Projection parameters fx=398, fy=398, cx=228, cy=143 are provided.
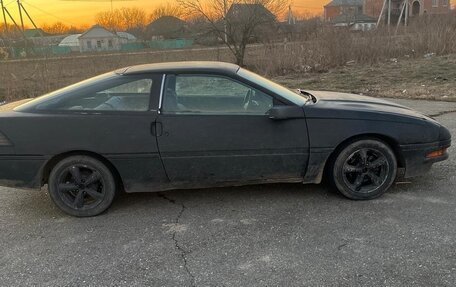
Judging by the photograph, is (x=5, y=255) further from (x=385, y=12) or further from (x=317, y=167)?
(x=385, y=12)

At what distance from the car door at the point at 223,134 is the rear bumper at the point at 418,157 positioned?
104 cm

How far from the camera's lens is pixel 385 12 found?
227 feet

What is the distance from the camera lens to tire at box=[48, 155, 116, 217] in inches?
149

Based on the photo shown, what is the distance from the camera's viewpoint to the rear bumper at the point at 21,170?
3.75 meters

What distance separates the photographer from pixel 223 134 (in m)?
3.80

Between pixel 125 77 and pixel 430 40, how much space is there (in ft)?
61.9

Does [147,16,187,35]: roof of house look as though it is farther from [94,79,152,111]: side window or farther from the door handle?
the door handle

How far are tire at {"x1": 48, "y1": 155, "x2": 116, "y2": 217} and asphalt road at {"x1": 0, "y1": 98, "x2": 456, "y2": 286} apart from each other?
0.42 feet

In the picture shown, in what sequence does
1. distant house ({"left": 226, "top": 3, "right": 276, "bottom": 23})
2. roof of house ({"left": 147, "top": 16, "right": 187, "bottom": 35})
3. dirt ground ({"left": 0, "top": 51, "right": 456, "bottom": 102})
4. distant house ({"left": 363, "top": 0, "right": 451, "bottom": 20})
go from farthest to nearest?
distant house ({"left": 363, "top": 0, "right": 451, "bottom": 20}) < roof of house ({"left": 147, "top": 16, "right": 187, "bottom": 35}) < distant house ({"left": 226, "top": 3, "right": 276, "bottom": 23}) < dirt ground ({"left": 0, "top": 51, "right": 456, "bottom": 102})

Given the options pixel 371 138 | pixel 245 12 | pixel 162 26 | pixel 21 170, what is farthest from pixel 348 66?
pixel 162 26

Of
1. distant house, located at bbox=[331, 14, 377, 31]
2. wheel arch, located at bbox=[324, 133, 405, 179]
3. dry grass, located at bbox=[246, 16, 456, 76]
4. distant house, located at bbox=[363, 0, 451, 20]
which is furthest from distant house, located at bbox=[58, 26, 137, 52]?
wheel arch, located at bbox=[324, 133, 405, 179]

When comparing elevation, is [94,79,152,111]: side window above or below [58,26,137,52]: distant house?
below

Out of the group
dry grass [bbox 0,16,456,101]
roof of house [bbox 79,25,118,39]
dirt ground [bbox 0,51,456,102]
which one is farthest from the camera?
roof of house [bbox 79,25,118,39]

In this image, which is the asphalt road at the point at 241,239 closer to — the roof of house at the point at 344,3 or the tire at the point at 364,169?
the tire at the point at 364,169
